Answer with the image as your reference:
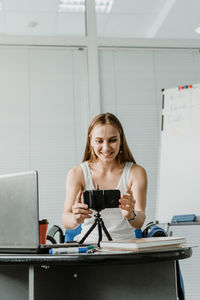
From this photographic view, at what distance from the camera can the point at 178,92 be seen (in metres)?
2.96

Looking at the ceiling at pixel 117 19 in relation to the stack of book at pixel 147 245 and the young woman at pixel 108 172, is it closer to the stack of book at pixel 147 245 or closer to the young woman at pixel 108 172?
the young woman at pixel 108 172

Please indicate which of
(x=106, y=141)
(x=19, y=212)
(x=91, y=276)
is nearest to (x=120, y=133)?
(x=106, y=141)

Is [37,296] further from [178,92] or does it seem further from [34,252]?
[178,92]

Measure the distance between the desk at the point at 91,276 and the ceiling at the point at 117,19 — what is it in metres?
2.51

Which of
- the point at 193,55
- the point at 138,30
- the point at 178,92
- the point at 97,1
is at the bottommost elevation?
the point at 178,92

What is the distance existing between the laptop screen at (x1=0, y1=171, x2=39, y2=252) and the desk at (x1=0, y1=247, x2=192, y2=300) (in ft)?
0.16

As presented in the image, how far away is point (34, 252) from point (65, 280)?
0.36 metres

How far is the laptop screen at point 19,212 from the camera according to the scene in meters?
1.05

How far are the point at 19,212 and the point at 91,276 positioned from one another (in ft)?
1.39

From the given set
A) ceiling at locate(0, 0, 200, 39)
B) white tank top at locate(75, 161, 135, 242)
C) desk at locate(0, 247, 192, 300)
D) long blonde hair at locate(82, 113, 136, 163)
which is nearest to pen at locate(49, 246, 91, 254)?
desk at locate(0, 247, 192, 300)

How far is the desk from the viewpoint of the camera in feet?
3.23

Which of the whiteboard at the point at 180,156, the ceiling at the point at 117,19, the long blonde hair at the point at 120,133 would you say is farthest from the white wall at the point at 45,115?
the long blonde hair at the point at 120,133

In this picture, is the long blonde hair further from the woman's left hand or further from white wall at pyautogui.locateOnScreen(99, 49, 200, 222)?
white wall at pyautogui.locateOnScreen(99, 49, 200, 222)

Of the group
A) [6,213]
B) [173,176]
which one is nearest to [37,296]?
[6,213]
